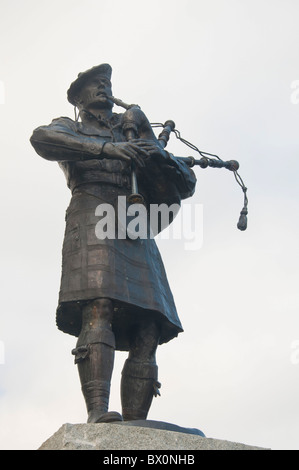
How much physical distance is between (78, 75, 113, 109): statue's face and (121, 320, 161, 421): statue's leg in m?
2.61

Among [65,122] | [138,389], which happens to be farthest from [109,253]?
[65,122]

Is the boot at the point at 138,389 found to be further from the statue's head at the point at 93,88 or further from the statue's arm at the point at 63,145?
the statue's head at the point at 93,88

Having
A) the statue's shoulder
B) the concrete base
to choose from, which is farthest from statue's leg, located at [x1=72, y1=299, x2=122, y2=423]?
the statue's shoulder

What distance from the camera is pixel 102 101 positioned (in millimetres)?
9195

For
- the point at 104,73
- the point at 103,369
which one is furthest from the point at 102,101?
the point at 103,369

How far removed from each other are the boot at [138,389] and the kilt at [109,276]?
405 mm

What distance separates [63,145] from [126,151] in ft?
2.09

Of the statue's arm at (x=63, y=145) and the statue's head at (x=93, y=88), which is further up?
the statue's head at (x=93, y=88)

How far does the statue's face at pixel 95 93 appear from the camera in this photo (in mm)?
9203

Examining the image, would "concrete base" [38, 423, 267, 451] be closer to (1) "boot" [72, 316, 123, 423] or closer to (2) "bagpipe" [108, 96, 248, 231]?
(1) "boot" [72, 316, 123, 423]

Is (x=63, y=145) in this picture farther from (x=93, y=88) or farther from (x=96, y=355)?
(x=96, y=355)

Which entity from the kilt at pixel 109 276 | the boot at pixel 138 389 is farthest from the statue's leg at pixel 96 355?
the boot at pixel 138 389
